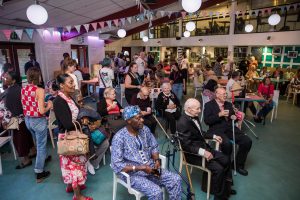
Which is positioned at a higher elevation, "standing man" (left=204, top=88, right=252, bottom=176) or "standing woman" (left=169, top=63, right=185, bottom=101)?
"standing woman" (left=169, top=63, right=185, bottom=101)

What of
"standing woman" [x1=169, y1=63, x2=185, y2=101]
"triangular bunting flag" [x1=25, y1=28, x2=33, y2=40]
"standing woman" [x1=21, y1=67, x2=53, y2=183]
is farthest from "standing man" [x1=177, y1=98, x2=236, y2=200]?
"triangular bunting flag" [x1=25, y1=28, x2=33, y2=40]

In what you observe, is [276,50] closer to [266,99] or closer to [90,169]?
[266,99]

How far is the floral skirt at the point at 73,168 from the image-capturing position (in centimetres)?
243

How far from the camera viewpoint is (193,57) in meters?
16.2

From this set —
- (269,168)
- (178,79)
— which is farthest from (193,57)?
(269,168)

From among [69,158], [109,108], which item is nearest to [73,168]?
[69,158]

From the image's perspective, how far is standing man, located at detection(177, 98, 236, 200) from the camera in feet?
8.20

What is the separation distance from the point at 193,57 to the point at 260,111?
1147 centimetres

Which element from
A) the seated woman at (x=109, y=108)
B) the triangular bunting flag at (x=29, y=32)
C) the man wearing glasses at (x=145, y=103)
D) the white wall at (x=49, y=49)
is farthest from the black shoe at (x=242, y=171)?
the white wall at (x=49, y=49)

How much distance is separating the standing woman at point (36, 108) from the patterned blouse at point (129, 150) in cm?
115

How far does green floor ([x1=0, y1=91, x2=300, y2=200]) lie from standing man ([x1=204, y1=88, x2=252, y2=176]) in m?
0.29

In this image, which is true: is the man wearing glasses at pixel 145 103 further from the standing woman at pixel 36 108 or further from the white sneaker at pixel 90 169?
the standing woman at pixel 36 108

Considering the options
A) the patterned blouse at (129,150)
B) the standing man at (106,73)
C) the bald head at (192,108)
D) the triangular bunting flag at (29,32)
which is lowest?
the patterned blouse at (129,150)

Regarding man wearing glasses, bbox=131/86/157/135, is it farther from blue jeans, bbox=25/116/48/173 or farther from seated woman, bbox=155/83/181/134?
blue jeans, bbox=25/116/48/173
